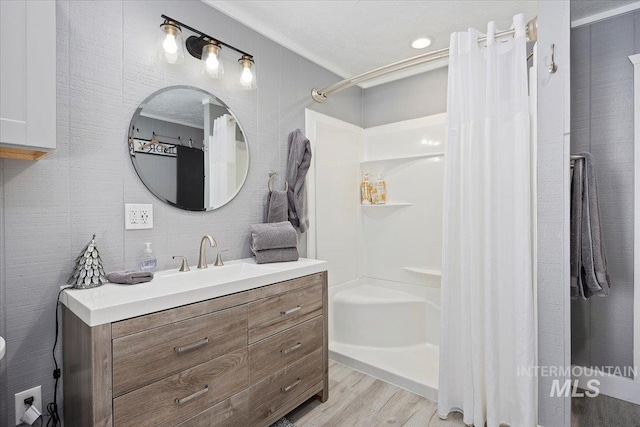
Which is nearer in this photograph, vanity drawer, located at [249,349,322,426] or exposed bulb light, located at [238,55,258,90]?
vanity drawer, located at [249,349,322,426]

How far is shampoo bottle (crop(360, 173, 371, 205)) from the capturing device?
305 cm

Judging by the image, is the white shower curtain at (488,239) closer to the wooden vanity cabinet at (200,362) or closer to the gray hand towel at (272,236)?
the wooden vanity cabinet at (200,362)

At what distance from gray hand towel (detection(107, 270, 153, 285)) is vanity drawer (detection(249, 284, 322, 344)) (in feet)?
1.67

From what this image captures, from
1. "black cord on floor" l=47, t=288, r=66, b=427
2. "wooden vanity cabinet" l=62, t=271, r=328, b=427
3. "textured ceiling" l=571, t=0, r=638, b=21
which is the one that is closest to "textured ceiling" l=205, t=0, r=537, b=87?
"textured ceiling" l=571, t=0, r=638, b=21

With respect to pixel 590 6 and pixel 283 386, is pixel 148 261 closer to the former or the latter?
pixel 283 386

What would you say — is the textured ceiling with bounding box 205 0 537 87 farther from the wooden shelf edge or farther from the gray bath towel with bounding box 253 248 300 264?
the gray bath towel with bounding box 253 248 300 264

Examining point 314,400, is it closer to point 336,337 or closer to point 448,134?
point 336,337

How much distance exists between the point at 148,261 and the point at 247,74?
1.29 m

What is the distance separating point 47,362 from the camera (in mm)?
1364

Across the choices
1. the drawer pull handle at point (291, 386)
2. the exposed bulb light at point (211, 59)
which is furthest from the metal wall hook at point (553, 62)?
the drawer pull handle at point (291, 386)

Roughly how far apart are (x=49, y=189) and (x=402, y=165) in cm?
251

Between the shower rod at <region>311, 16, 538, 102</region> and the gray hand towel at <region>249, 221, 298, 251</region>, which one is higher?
the shower rod at <region>311, 16, 538, 102</region>

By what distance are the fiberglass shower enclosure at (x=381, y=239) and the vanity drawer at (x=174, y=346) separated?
3.93 feet

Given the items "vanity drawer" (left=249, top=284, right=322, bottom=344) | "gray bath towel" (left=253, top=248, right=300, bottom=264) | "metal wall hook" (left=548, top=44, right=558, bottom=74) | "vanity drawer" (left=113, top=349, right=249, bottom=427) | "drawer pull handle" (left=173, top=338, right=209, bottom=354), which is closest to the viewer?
"vanity drawer" (left=113, top=349, right=249, bottom=427)
